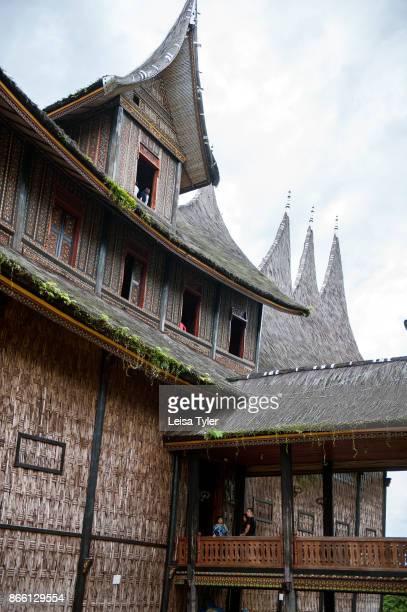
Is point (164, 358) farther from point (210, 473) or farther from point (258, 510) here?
point (258, 510)

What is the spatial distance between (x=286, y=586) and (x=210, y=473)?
427 centimetres

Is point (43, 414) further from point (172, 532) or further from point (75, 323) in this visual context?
point (172, 532)

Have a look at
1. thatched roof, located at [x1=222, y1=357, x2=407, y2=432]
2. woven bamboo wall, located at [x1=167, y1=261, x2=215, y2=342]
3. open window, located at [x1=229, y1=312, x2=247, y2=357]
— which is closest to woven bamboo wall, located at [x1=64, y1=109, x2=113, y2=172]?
woven bamboo wall, located at [x1=167, y1=261, x2=215, y2=342]

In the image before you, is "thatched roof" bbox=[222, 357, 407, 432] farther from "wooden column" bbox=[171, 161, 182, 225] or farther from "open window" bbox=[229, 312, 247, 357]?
"wooden column" bbox=[171, 161, 182, 225]

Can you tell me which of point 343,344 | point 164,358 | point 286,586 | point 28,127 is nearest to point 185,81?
point 28,127

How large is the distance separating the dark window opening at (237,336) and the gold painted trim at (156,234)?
87 centimetres

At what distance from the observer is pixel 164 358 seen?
12461mm

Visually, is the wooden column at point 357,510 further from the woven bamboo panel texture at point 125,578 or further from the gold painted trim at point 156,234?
the woven bamboo panel texture at point 125,578

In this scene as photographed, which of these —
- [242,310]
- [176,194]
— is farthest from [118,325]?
[242,310]

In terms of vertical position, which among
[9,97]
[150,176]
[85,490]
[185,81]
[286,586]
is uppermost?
[185,81]

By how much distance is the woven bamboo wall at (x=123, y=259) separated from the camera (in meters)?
14.9

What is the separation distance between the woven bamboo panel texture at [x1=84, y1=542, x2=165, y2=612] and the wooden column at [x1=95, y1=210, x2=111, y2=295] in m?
4.89

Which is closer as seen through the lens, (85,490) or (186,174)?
(85,490)

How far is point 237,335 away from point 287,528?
7.42m
